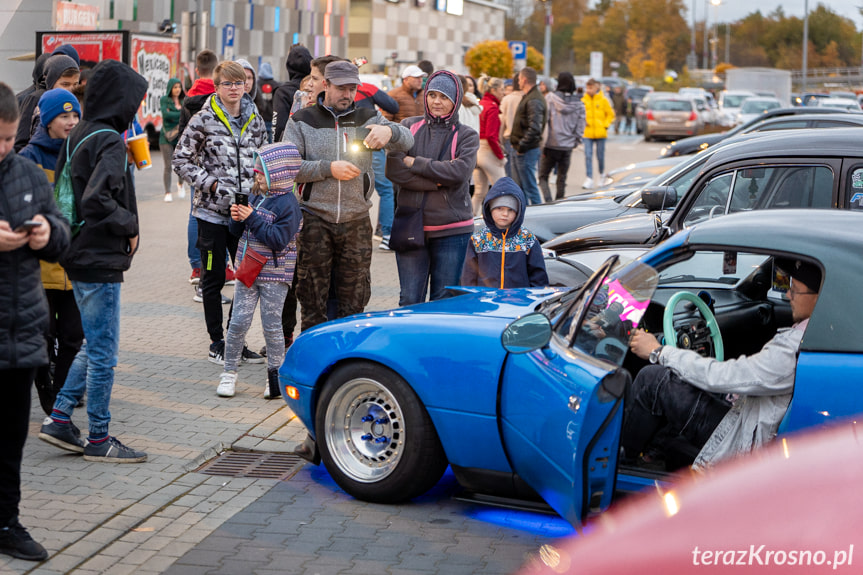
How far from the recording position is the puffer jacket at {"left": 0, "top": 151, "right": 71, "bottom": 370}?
4.28m

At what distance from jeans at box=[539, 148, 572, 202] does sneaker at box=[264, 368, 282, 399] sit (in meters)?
9.72

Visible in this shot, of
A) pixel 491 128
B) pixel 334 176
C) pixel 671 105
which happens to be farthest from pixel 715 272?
pixel 671 105

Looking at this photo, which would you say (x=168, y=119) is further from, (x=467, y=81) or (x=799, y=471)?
(x=799, y=471)

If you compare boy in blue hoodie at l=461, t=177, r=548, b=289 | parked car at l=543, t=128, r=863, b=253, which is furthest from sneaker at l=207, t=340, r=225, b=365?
parked car at l=543, t=128, r=863, b=253

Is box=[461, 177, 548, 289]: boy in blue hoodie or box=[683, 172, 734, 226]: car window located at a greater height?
box=[683, 172, 734, 226]: car window

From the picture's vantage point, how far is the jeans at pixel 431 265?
720cm

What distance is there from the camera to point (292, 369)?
17.4ft

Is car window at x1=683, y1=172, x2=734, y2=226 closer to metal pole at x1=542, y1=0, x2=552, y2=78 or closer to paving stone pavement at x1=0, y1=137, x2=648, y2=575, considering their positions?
paving stone pavement at x1=0, y1=137, x2=648, y2=575

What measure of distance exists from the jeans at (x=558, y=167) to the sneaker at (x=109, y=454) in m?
11.1

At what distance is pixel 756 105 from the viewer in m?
36.2

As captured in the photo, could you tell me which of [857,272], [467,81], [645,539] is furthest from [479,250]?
[467,81]

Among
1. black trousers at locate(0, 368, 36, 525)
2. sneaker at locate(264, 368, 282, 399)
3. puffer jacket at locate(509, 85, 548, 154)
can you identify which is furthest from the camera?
puffer jacket at locate(509, 85, 548, 154)

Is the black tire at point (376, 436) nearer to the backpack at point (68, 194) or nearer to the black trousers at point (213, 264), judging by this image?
the backpack at point (68, 194)

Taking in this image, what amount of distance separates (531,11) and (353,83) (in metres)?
118
